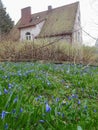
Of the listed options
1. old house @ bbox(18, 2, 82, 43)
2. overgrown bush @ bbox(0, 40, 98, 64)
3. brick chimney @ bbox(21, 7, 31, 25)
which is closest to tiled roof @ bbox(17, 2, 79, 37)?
old house @ bbox(18, 2, 82, 43)

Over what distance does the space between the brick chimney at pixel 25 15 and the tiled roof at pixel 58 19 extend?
676 millimetres

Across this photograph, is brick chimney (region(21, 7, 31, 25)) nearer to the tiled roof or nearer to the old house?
the old house

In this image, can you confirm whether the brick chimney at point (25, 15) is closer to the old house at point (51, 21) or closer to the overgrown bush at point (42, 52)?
the old house at point (51, 21)

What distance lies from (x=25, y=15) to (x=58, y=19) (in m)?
5.47

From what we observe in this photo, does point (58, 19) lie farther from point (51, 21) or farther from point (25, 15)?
point (25, 15)

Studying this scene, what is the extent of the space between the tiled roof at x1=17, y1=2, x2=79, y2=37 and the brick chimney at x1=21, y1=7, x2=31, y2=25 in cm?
68

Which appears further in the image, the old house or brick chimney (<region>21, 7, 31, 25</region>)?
brick chimney (<region>21, 7, 31, 25</region>)

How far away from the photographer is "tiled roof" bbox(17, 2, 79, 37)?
29.1m

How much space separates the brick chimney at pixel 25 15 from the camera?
111 feet

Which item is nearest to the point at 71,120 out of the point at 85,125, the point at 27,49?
the point at 85,125

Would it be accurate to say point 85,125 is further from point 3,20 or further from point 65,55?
point 3,20

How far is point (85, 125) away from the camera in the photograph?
194 cm

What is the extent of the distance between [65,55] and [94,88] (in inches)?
339

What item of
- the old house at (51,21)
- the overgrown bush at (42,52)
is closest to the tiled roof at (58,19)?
the old house at (51,21)
